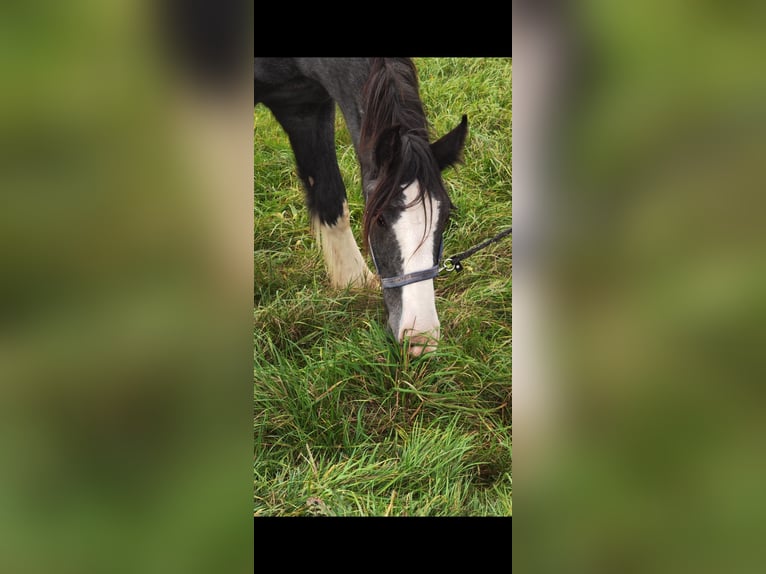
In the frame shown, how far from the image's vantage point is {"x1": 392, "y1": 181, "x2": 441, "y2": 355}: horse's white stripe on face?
3.71 ft

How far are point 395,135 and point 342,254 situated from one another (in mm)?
274

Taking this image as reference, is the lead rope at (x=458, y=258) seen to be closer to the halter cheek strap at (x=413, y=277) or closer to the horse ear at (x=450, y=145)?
the halter cheek strap at (x=413, y=277)

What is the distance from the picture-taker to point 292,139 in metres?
1.29

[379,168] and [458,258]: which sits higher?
[379,168]

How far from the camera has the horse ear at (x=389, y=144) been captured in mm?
1138

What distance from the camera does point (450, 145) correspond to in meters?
1.19

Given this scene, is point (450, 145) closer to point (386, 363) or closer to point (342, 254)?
point (342, 254)

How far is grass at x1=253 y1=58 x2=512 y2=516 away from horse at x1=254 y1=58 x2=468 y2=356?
3cm

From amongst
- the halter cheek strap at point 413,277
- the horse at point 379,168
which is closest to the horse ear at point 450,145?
the horse at point 379,168
